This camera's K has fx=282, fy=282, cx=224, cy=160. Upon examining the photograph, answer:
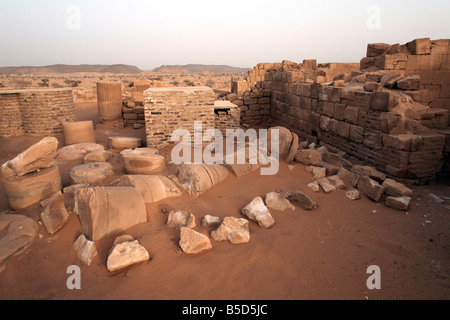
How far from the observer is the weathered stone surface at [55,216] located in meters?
4.16

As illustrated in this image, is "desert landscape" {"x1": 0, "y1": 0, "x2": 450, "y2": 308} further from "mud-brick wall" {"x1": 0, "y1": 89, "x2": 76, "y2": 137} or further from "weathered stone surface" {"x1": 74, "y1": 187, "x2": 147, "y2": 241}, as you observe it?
"mud-brick wall" {"x1": 0, "y1": 89, "x2": 76, "y2": 137}

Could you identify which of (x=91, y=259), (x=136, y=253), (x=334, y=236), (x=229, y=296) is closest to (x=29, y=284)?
(x=91, y=259)

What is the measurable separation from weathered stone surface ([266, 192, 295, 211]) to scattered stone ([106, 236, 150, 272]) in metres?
2.25

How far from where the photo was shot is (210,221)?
432cm

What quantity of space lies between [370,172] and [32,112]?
10.8 m

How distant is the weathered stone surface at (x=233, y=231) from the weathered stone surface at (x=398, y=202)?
2.64 meters

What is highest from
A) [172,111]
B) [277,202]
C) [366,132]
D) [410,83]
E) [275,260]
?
[410,83]

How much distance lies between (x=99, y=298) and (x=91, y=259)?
2.14 ft

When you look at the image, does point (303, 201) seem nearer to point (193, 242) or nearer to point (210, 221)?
point (210, 221)

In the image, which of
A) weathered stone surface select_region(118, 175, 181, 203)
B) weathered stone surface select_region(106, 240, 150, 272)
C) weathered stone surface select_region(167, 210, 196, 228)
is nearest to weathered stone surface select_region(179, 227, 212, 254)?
weathered stone surface select_region(167, 210, 196, 228)

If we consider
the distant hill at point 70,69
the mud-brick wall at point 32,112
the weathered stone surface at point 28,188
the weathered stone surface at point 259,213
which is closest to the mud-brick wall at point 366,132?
the weathered stone surface at point 259,213

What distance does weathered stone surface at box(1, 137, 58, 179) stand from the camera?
4.88 metres

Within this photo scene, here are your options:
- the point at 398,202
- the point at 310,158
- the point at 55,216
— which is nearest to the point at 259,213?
the point at 398,202

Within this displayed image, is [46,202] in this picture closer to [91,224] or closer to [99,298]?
[91,224]
